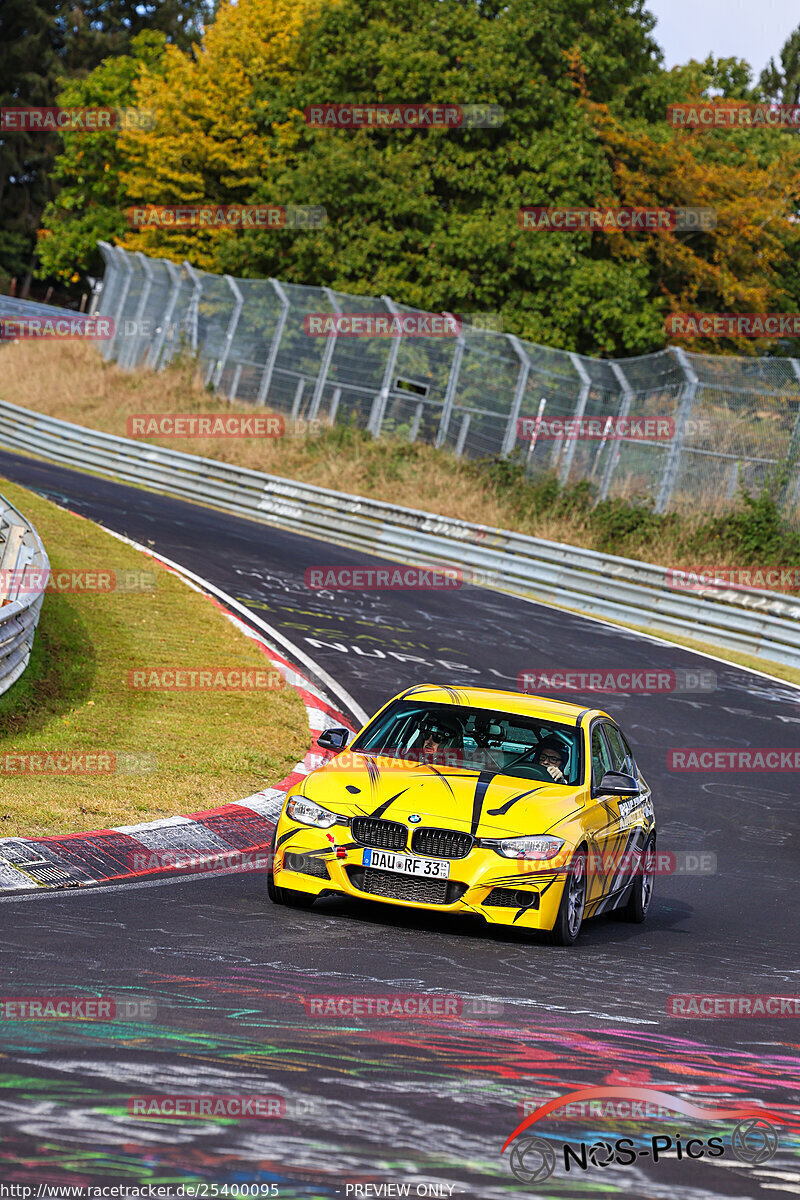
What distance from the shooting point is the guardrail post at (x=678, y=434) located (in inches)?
1111

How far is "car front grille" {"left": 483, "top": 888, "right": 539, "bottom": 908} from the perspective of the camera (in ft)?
27.4

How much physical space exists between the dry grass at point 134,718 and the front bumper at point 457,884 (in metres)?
2.13

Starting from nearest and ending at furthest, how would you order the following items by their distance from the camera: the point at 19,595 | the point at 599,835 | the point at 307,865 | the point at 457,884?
the point at 457,884 < the point at 307,865 < the point at 599,835 < the point at 19,595

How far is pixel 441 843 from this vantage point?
27.6ft

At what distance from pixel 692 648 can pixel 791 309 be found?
22.9 m

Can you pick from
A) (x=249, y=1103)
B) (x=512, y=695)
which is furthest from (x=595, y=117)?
(x=249, y=1103)

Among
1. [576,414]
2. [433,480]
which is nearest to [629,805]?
[576,414]

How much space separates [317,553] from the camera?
89.9ft

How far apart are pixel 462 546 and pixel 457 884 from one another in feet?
64.5

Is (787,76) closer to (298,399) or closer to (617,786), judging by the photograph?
(298,399)

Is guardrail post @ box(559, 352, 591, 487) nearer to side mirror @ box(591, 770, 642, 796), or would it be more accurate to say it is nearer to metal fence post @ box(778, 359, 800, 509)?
metal fence post @ box(778, 359, 800, 509)


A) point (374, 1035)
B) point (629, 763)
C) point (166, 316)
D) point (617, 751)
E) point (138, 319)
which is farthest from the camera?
point (138, 319)

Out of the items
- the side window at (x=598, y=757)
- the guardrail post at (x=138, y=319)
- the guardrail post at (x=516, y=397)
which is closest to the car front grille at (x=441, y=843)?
the side window at (x=598, y=757)

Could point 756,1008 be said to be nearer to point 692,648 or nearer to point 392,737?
point 392,737
